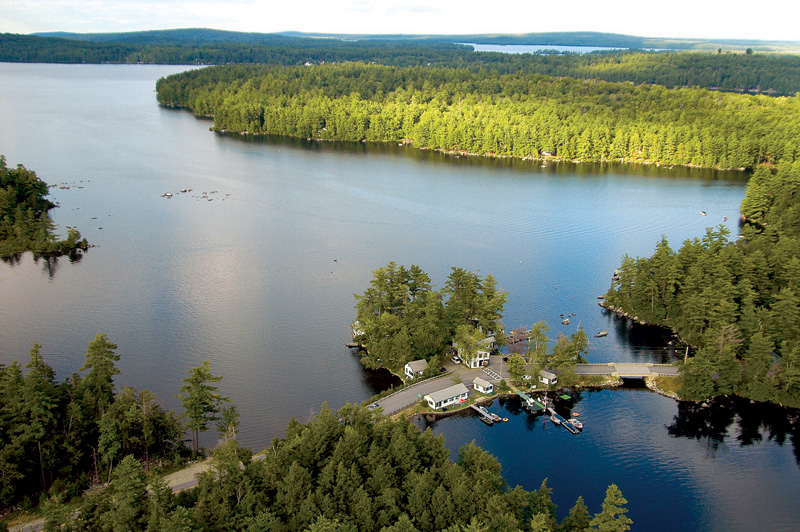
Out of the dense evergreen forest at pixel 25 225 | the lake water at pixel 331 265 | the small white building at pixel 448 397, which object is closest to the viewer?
the lake water at pixel 331 265

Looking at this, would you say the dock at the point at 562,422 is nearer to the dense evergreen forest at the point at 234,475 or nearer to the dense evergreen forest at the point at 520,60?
the dense evergreen forest at the point at 234,475

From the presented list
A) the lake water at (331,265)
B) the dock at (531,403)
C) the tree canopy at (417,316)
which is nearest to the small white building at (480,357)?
the tree canopy at (417,316)

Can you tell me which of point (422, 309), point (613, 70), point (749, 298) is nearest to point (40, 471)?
point (422, 309)

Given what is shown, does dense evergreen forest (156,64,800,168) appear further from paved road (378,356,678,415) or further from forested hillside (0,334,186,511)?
forested hillside (0,334,186,511)

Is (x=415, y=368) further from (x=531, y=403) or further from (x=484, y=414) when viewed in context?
(x=531, y=403)

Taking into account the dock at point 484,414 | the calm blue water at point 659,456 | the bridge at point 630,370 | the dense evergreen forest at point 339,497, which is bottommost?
the calm blue water at point 659,456

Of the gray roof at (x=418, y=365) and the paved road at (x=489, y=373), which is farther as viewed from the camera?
the gray roof at (x=418, y=365)
